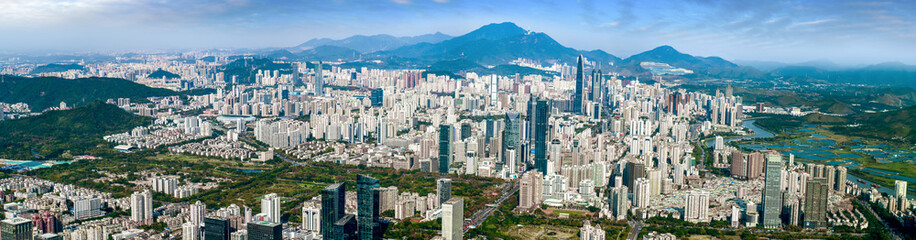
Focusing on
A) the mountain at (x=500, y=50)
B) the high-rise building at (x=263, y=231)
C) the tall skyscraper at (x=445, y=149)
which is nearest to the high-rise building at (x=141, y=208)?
the high-rise building at (x=263, y=231)

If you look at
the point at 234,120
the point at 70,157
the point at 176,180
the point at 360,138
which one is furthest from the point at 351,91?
the point at 176,180

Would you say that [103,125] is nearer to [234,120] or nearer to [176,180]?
[234,120]

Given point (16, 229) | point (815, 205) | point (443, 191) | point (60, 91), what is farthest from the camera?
point (60, 91)

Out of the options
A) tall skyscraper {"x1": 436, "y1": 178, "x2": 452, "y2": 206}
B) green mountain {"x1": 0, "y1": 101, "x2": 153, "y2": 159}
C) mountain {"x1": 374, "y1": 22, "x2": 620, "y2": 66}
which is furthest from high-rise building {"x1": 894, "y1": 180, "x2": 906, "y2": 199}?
mountain {"x1": 374, "y1": 22, "x2": 620, "y2": 66}

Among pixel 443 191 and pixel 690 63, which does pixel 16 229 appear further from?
pixel 690 63

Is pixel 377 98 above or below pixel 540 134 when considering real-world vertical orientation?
above

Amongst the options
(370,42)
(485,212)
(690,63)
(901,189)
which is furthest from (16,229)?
(370,42)

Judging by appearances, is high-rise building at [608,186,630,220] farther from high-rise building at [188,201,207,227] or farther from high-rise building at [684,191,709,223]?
high-rise building at [188,201,207,227]
